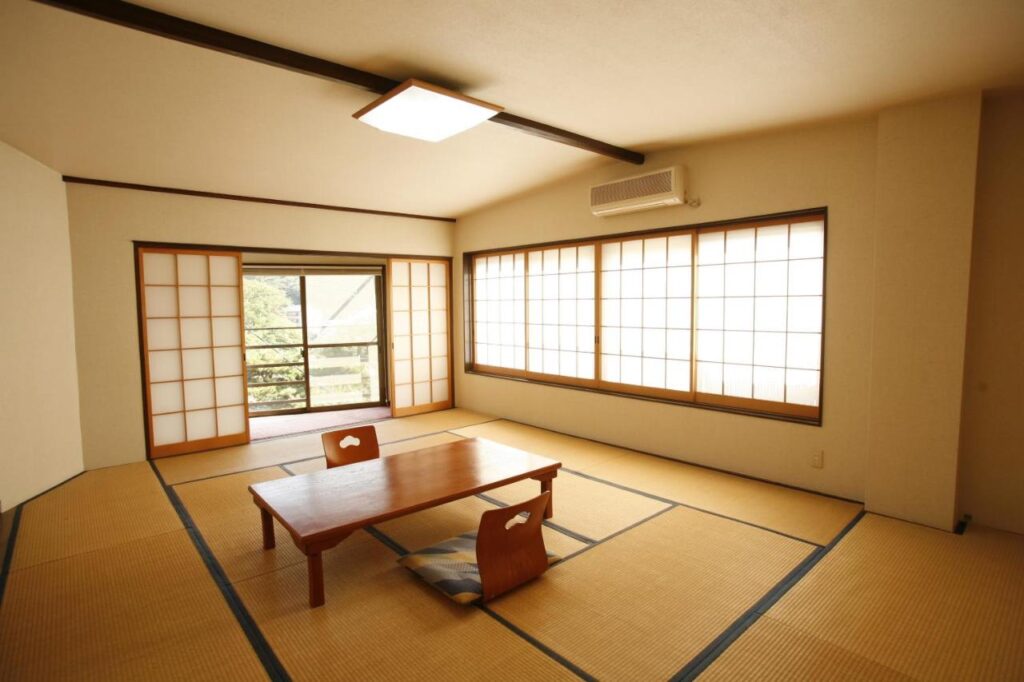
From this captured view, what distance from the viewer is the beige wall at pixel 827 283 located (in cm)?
339

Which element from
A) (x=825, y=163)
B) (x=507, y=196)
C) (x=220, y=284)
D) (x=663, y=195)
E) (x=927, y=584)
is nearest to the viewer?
(x=927, y=584)

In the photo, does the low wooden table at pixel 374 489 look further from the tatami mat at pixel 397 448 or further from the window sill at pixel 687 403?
the window sill at pixel 687 403

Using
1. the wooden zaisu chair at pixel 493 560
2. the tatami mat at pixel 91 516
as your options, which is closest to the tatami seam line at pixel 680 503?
the wooden zaisu chair at pixel 493 560

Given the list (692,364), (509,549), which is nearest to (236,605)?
(509,549)

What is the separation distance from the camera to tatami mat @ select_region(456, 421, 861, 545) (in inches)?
126

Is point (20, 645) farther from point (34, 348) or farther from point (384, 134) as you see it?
point (384, 134)

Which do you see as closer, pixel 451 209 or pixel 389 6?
pixel 389 6

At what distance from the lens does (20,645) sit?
2146 mm

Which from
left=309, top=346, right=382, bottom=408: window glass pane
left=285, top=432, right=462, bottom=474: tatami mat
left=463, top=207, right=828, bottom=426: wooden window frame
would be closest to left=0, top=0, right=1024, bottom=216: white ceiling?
left=463, top=207, right=828, bottom=426: wooden window frame

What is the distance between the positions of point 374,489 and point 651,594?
1488 mm

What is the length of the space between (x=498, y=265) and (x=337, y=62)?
142 inches

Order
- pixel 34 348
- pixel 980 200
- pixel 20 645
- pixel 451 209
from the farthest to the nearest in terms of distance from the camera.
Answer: pixel 451 209 < pixel 34 348 < pixel 980 200 < pixel 20 645

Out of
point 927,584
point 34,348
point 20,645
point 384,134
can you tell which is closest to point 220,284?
point 34,348

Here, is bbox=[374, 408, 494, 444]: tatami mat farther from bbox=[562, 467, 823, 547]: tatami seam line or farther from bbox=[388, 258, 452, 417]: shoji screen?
bbox=[562, 467, 823, 547]: tatami seam line
